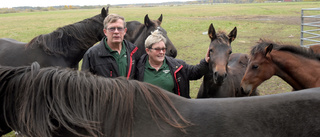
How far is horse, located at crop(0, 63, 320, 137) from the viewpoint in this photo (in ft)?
4.51

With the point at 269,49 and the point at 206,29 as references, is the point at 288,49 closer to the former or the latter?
the point at 269,49

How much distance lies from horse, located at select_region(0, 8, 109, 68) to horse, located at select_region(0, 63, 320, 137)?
3279 mm

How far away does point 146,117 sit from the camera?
4.79 ft

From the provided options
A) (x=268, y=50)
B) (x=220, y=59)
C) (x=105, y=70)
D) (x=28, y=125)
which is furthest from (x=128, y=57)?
(x=268, y=50)

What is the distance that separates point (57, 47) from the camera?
460 centimetres

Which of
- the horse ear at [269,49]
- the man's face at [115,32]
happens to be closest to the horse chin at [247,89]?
the horse ear at [269,49]

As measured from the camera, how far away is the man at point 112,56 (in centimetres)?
284

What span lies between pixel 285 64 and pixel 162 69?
2.19 m

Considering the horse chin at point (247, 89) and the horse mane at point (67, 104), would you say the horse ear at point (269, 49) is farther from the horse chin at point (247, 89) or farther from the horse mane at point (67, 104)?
the horse mane at point (67, 104)

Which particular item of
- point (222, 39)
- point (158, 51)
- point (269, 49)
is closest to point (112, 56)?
point (158, 51)

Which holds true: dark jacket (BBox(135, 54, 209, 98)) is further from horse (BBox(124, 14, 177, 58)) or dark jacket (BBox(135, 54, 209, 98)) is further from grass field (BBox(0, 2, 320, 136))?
grass field (BBox(0, 2, 320, 136))

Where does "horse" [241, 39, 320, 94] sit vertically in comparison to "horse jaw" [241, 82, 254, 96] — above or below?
above

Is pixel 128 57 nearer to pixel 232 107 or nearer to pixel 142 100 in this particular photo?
pixel 142 100

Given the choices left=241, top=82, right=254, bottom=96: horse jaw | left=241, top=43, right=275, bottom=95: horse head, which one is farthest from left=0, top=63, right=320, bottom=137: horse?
left=241, top=82, right=254, bottom=96: horse jaw
